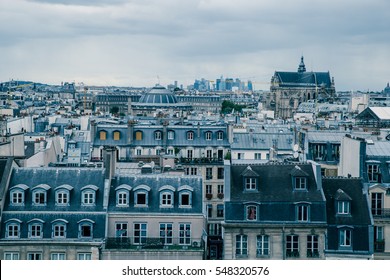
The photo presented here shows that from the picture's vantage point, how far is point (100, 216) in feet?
102

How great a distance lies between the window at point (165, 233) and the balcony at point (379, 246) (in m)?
7.46

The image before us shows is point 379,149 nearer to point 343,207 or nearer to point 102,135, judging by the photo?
point 343,207

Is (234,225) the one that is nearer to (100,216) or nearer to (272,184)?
(272,184)

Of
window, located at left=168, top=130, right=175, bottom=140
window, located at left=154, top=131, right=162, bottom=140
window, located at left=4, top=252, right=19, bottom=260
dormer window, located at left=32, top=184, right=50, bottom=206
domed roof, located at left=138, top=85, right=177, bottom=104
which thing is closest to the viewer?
window, located at left=4, top=252, right=19, bottom=260

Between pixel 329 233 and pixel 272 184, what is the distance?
2754 millimetres

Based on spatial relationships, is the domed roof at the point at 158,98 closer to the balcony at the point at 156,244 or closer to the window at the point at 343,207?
the balcony at the point at 156,244

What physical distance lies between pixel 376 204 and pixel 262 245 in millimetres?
5365

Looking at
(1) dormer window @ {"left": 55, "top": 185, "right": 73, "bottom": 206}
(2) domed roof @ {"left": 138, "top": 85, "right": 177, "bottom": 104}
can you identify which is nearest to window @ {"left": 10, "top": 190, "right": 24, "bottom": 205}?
(1) dormer window @ {"left": 55, "top": 185, "right": 73, "bottom": 206}

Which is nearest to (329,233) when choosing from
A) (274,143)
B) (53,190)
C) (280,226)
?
(280,226)

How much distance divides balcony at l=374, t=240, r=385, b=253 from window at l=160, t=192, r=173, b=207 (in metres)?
7.64

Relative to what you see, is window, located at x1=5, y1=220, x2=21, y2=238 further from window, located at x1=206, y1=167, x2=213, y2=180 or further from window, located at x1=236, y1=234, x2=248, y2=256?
window, located at x1=206, y1=167, x2=213, y2=180

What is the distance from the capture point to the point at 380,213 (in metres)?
32.4

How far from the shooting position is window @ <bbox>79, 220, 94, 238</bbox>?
30.8m
